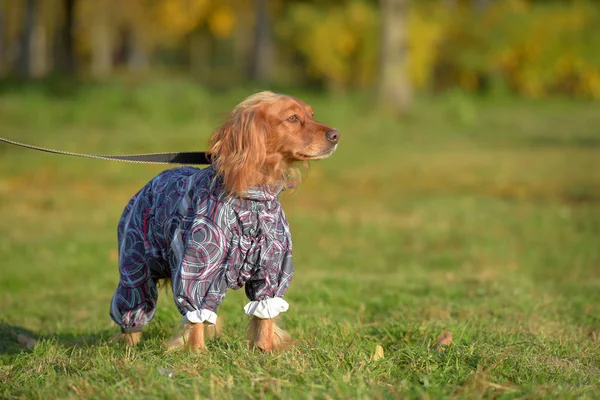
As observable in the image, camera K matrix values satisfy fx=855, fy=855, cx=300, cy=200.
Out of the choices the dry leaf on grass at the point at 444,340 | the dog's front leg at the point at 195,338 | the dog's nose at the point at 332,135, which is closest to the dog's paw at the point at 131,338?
the dog's front leg at the point at 195,338

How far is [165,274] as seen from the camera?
5.11 metres

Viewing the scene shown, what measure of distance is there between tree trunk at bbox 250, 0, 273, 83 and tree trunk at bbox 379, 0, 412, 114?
12.6 meters

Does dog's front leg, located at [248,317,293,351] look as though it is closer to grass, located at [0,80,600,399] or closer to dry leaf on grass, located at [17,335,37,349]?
grass, located at [0,80,600,399]

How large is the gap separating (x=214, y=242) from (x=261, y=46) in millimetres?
33952

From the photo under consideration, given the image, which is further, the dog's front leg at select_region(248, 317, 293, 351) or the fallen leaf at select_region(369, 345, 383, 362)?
the dog's front leg at select_region(248, 317, 293, 351)

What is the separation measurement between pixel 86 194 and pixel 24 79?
1447cm

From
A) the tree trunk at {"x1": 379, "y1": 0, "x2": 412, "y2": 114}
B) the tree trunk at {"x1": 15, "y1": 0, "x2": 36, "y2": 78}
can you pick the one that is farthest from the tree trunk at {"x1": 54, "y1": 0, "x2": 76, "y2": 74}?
the tree trunk at {"x1": 379, "y1": 0, "x2": 412, "y2": 114}

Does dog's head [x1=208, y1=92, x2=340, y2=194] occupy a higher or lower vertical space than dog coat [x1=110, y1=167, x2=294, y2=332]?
higher

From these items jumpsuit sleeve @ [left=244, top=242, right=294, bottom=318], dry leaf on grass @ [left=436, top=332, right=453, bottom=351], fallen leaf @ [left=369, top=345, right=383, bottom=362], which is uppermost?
jumpsuit sleeve @ [left=244, top=242, right=294, bottom=318]

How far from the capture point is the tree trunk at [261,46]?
121ft

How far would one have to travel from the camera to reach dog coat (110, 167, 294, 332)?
445 cm

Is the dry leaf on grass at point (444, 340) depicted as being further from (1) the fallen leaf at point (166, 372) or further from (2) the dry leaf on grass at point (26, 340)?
(2) the dry leaf on grass at point (26, 340)

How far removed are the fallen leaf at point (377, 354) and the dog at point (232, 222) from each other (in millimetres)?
534

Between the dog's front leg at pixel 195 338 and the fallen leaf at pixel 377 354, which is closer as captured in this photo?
the fallen leaf at pixel 377 354
